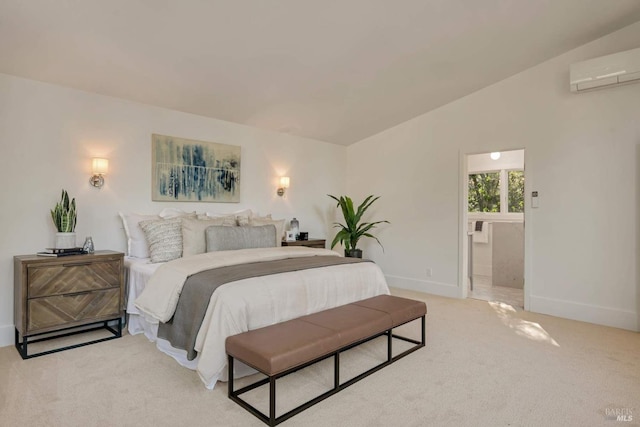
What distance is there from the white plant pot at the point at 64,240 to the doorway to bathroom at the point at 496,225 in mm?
4616

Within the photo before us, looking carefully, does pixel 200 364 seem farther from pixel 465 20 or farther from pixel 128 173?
pixel 465 20

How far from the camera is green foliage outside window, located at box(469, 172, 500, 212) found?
252 inches

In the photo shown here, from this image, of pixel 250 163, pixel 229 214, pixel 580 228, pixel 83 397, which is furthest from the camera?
pixel 250 163

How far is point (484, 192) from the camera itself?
6.56 metres

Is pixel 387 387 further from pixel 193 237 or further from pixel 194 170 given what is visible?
pixel 194 170

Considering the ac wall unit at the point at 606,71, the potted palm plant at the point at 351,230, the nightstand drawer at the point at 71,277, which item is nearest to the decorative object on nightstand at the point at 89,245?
the nightstand drawer at the point at 71,277

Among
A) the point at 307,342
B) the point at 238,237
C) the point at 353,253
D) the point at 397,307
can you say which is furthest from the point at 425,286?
the point at 307,342

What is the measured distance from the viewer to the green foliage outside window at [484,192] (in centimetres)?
640

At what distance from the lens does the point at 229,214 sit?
456cm

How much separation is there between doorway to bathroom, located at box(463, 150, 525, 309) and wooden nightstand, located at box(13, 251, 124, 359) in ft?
14.0

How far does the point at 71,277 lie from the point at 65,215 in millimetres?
548

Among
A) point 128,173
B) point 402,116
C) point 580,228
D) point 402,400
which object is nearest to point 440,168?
point 402,116

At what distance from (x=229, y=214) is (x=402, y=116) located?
2.78m

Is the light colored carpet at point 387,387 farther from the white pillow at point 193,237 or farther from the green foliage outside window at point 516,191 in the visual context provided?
the green foliage outside window at point 516,191
